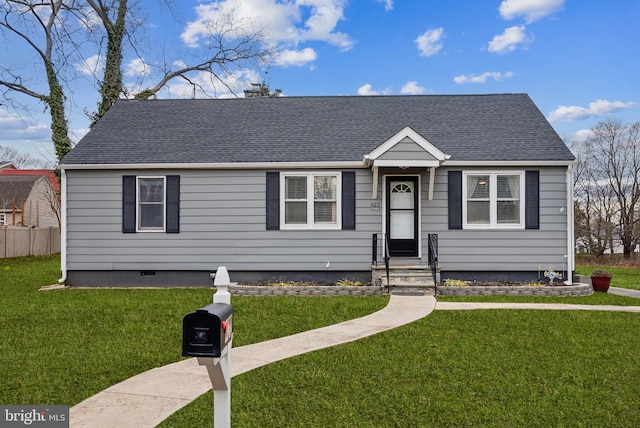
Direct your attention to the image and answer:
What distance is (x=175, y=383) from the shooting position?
4.95 meters

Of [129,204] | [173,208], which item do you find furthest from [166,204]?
[129,204]

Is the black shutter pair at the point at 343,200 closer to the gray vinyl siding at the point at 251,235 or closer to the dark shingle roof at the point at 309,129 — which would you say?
the gray vinyl siding at the point at 251,235

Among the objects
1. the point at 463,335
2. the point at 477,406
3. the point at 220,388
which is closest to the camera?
the point at 220,388

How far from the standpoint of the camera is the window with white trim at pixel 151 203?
41.8 feet

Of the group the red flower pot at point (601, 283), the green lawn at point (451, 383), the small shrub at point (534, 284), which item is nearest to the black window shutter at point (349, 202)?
→ the small shrub at point (534, 284)

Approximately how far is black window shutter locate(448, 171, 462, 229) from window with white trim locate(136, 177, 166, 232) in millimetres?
7288

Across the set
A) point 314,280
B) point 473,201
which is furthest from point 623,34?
point 314,280

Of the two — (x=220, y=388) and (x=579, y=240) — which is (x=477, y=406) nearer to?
(x=220, y=388)

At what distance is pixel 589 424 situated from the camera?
400 cm

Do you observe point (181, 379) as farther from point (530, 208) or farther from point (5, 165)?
point (5, 165)

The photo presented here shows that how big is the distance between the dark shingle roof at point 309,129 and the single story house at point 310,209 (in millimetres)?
64

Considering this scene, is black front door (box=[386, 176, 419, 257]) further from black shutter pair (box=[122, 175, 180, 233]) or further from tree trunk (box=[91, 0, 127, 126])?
tree trunk (box=[91, 0, 127, 126])

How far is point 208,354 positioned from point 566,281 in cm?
1158

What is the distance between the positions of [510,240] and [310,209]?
5008mm
